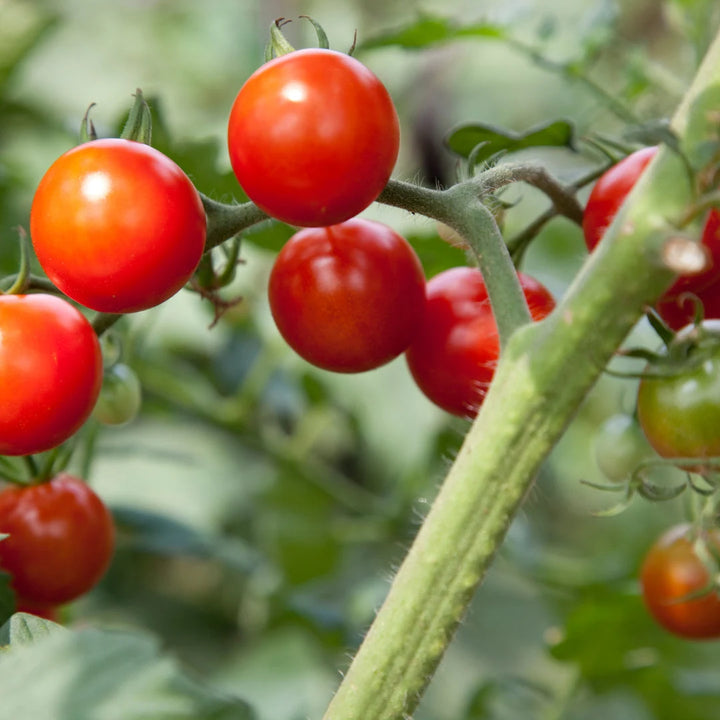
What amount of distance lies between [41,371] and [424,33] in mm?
591

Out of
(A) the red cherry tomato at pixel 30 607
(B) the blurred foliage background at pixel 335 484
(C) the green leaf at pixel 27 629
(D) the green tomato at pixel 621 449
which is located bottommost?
(B) the blurred foliage background at pixel 335 484

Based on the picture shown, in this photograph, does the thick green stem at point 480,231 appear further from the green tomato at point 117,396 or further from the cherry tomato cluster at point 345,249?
the green tomato at point 117,396

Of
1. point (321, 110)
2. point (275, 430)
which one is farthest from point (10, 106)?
point (321, 110)

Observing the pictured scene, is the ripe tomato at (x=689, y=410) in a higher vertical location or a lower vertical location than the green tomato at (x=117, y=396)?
higher

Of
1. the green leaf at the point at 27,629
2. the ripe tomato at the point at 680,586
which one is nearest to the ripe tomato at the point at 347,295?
the green leaf at the point at 27,629

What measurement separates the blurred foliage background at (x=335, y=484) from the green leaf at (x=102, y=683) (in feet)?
0.88

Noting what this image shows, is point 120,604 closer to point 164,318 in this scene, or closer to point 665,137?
point 164,318

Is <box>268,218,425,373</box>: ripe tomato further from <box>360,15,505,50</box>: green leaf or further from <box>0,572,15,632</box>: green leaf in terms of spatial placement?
<box>360,15,505,50</box>: green leaf

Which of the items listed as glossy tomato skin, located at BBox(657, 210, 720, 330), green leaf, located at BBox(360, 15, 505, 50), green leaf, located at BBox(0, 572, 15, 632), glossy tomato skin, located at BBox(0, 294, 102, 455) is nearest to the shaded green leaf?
green leaf, located at BBox(0, 572, 15, 632)

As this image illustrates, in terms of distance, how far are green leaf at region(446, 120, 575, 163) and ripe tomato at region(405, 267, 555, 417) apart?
10 cm

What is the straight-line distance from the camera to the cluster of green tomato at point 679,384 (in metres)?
0.56

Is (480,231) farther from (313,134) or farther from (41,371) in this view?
(41,371)

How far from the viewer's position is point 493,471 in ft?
1.69

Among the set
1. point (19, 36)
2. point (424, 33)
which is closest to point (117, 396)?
point (424, 33)
